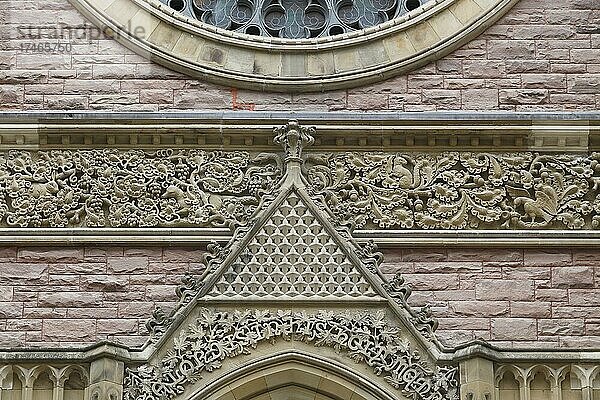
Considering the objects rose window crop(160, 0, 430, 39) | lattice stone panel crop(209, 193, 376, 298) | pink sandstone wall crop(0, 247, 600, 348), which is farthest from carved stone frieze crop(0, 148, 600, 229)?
rose window crop(160, 0, 430, 39)

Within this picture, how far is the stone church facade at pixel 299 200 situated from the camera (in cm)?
1386

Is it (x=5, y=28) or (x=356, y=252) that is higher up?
(x=5, y=28)

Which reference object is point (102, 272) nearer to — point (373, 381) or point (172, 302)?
point (172, 302)

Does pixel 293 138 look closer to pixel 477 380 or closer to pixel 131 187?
pixel 131 187

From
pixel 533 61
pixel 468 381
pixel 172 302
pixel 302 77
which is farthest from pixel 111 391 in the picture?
pixel 533 61

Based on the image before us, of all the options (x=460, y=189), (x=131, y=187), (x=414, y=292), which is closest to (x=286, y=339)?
(x=414, y=292)

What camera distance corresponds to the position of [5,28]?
53.7 feet

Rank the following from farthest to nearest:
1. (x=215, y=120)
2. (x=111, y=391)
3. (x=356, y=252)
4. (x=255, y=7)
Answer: (x=255, y=7) → (x=215, y=120) → (x=356, y=252) → (x=111, y=391)

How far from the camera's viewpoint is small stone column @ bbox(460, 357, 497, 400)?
43.7 feet

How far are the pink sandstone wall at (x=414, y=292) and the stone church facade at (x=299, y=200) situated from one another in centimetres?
2

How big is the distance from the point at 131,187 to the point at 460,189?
121 inches

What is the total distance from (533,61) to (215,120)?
3186 millimetres

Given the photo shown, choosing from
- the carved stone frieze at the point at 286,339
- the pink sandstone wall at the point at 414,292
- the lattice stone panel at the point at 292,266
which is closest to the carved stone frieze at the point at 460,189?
the pink sandstone wall at the point at 414,292

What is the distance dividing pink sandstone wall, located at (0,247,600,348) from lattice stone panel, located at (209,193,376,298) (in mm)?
800
